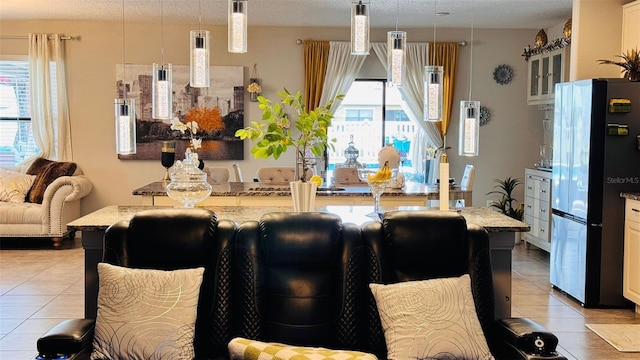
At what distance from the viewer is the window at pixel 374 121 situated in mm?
8859

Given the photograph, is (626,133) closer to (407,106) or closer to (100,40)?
(407,106)

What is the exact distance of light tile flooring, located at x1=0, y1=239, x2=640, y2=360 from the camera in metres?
4.42

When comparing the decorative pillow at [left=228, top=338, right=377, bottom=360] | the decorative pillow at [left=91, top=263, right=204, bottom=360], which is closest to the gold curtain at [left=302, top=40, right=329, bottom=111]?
the decorative pillow at [left=91, top=263, right=204, bottom=360]

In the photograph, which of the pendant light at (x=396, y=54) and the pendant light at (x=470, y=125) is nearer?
the pendant light at (x=470, y=125)

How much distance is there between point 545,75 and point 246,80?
3.66 metres

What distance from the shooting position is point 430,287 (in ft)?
8.96

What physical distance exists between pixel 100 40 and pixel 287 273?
6.61m

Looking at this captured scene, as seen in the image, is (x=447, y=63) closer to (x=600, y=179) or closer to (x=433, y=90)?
(x=600, y=179)

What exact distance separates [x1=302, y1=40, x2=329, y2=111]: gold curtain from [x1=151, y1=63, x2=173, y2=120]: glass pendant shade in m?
4.38

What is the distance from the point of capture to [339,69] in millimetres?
8602

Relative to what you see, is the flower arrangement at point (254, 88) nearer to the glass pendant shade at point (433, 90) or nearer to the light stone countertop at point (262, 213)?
the glass pendant shade at point (433, 90)

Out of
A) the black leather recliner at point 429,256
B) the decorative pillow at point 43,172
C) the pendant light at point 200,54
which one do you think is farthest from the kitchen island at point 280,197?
the decorative pillow at point 43,172

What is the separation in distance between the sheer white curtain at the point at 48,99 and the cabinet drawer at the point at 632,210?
648 centimetres

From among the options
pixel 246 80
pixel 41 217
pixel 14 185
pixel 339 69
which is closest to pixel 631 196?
pixel 339 69
